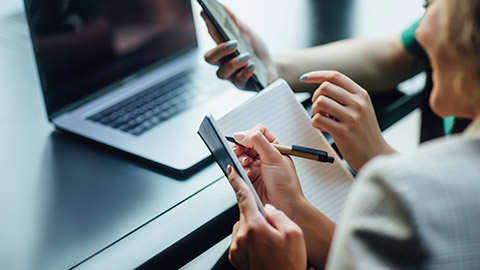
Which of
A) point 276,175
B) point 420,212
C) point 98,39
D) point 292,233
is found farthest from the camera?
point 98,39

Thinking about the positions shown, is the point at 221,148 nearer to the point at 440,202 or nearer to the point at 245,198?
the point at 245,198

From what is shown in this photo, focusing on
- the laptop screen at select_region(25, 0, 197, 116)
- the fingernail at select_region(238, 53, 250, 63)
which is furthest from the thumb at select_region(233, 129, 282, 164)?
the laptop screen at select_region(25, 0, 197, 116)

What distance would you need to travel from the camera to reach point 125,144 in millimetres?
830

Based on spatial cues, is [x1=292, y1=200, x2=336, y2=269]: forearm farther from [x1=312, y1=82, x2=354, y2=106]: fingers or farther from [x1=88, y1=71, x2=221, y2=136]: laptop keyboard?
[x1=88, y1=71, x2=221, y2=136]: laptop keyboard

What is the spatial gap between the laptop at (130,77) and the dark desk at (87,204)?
0.12 feet

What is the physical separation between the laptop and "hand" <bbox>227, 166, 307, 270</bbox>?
0.21 m

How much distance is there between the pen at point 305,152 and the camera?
0.70 meters

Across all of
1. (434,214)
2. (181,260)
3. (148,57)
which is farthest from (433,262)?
(148,57)

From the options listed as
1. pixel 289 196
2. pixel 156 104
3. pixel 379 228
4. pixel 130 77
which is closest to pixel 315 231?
pixel 289 196

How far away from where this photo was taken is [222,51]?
0.86 meters

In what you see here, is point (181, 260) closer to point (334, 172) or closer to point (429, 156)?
point (334, 172)

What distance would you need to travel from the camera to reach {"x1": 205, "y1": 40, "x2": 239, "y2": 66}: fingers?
86cm

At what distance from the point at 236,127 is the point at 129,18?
1.31ft

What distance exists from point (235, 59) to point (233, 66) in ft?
0.05
